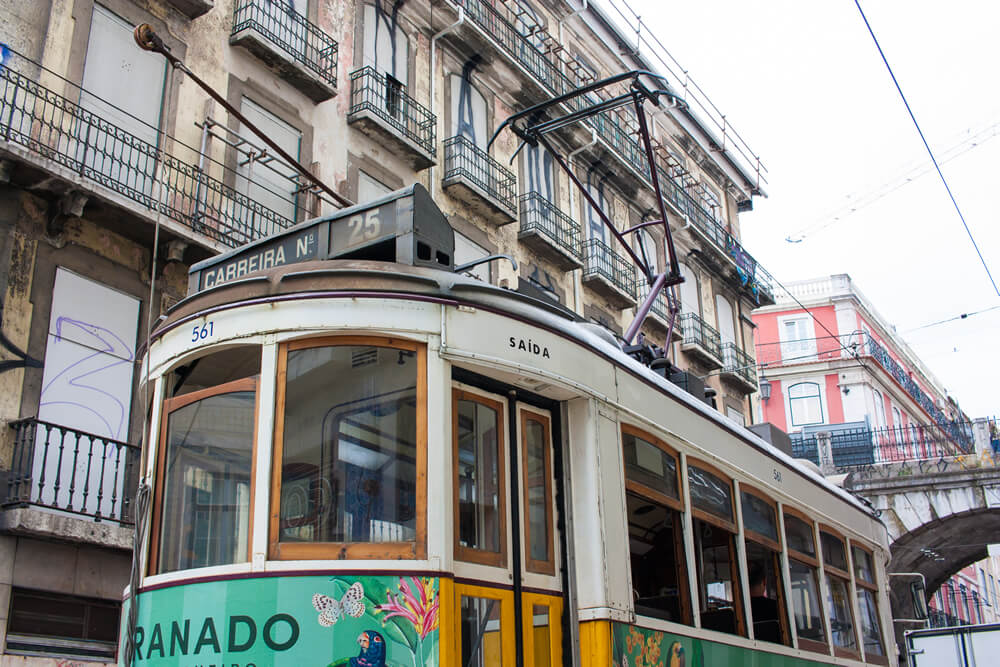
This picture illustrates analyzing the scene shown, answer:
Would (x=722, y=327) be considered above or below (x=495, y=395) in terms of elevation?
above

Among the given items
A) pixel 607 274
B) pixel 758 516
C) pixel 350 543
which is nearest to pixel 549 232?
pixel 607 274

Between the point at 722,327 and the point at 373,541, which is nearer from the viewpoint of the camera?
the point at 373,541

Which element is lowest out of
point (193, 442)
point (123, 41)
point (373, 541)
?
point (373, 541)

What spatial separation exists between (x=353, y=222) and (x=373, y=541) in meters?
A: 1.71

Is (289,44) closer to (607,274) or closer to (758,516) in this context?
(607,274)

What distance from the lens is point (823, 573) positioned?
25.5ft

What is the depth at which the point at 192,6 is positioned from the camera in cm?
1145

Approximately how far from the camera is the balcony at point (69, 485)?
28.5 ft

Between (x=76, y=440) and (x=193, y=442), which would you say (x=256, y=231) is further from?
(x=193, y=442)

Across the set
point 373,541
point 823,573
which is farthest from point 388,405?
point 823,573

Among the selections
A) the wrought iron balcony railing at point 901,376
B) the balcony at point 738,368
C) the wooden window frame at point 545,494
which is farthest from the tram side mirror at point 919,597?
the wrought iron balcony railing at point 901,376

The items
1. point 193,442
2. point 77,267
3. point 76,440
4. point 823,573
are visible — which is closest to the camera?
point 193,442

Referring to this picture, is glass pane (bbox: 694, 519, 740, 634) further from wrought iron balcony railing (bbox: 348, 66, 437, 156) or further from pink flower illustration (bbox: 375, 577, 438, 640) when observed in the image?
wrought iron balcony railing (bbox: 348, 66, 437, 156)

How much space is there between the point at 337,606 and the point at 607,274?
14570 mm
